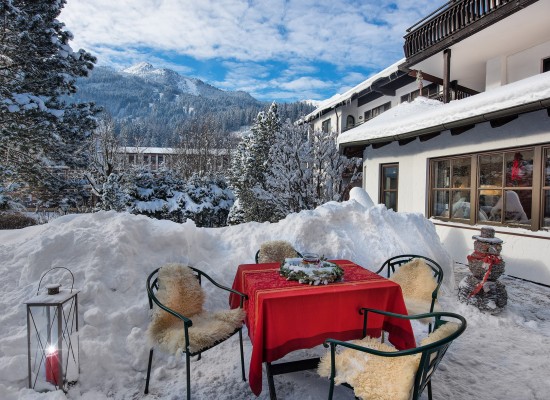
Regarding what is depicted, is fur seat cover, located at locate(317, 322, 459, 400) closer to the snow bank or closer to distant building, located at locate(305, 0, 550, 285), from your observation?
the snow bank

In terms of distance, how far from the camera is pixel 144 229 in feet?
15.4

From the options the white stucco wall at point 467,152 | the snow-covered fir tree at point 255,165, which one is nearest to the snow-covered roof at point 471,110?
the white stucco wall at point 467,152

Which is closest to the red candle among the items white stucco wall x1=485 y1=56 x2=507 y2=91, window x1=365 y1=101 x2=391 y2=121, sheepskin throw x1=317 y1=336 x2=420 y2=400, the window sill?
sheepskin throw x1=317 y1=336 x2=420 y2=400

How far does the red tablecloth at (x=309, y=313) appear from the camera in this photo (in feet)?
7.88

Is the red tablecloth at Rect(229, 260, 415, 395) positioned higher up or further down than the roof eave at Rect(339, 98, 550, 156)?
further down

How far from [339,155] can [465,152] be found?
14.7 ft

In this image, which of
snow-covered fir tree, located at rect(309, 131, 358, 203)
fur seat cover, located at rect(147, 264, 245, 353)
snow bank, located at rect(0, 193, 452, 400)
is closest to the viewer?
fur seat cover, located at rect(147, 264, 245, 353)

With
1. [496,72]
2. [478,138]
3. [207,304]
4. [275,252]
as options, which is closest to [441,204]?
[478,138]

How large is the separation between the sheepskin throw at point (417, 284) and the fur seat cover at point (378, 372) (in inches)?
53.8

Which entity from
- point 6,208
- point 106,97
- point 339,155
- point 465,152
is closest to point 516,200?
point 465,152

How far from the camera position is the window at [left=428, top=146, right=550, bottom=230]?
5.93 meters

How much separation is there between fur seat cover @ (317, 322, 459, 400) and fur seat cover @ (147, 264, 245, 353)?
38.5 inches

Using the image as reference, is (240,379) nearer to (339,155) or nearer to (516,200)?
(516,200)

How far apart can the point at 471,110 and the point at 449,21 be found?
11.9 feet
